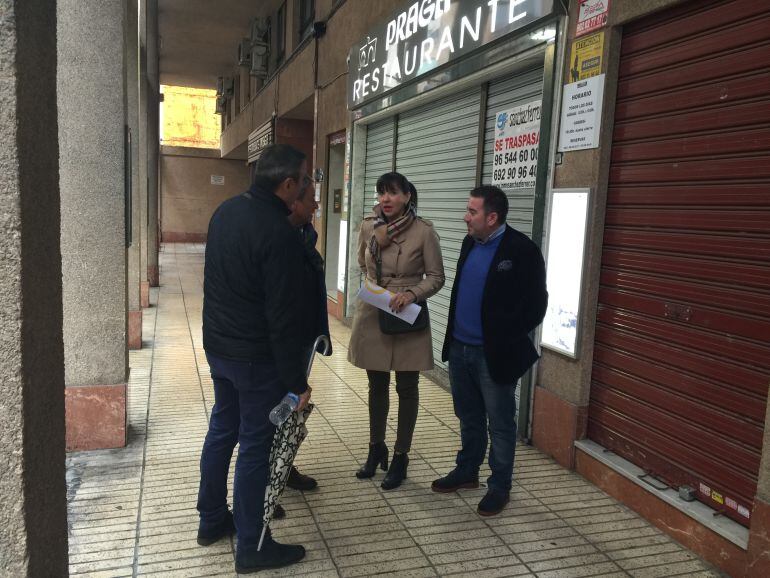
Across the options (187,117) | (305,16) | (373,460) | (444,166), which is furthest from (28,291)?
(187,117)

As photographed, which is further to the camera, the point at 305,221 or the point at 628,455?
the point at 628,455

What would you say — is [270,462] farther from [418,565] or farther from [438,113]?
[438,113]

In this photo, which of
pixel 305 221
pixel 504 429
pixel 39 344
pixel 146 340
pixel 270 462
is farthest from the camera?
pixel 146 340

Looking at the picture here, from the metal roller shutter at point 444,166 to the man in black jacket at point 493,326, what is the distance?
2233 mm

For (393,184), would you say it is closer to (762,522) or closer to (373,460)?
(373,460)

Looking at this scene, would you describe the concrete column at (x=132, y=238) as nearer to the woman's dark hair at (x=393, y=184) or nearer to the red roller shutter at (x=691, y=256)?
the woman's dark hair at (x=393, y=184)

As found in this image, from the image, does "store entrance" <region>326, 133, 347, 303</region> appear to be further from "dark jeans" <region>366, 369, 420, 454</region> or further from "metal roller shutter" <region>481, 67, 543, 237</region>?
"dark jeans" <region>366, 369, 420, 454</region>

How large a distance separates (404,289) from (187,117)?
30.9 m

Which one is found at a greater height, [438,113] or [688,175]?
[438,113]

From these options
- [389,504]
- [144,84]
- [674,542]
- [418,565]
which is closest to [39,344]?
[418,565]

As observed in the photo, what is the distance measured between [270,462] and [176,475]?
4.05ft

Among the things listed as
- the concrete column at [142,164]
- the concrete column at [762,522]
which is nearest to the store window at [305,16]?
the concrete column at [142,164]

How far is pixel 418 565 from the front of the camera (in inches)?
114

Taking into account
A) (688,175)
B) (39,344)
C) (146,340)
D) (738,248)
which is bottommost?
(146,340)
